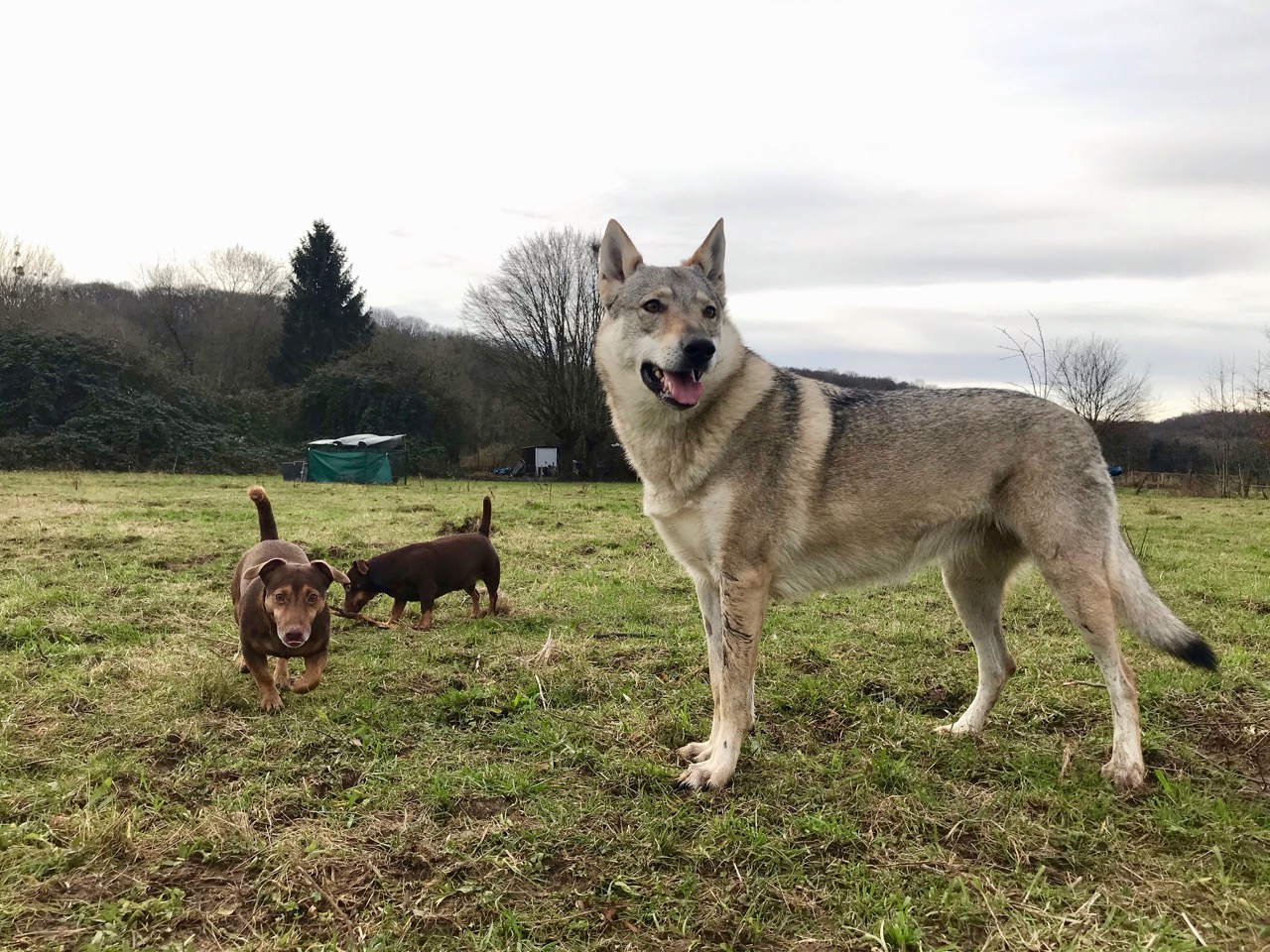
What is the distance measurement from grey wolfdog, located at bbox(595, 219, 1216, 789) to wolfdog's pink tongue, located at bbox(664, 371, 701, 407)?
0.01 meters

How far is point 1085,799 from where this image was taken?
330cm

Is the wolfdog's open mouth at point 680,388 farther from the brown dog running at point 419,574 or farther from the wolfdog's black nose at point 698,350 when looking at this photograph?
the brown dog running at point 419,574

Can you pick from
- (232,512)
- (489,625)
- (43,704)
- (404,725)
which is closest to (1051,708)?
(404,725)

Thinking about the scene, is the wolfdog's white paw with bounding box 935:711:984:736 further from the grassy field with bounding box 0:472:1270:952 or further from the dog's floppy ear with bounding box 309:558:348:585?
the dog's floppy ear with bounding box 309:558:348:585

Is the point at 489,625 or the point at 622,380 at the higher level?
the point at 622,380

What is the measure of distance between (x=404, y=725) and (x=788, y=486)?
2.43 m

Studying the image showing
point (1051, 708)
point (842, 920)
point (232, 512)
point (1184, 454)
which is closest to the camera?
point (842, 920)

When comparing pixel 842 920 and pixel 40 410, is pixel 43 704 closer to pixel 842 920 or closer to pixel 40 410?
pixel 842 920

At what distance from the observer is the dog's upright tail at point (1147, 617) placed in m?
3.60

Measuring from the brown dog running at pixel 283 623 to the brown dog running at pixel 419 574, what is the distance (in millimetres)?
1625

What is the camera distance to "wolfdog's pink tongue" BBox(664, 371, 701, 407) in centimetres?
380

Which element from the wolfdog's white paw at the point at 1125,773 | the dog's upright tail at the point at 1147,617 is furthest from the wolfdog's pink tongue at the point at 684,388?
the wolfdog's white paw at the point at 1125,773

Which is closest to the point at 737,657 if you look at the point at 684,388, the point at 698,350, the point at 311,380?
the point at 684,388

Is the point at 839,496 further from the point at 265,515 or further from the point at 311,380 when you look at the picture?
the point at 311,380
